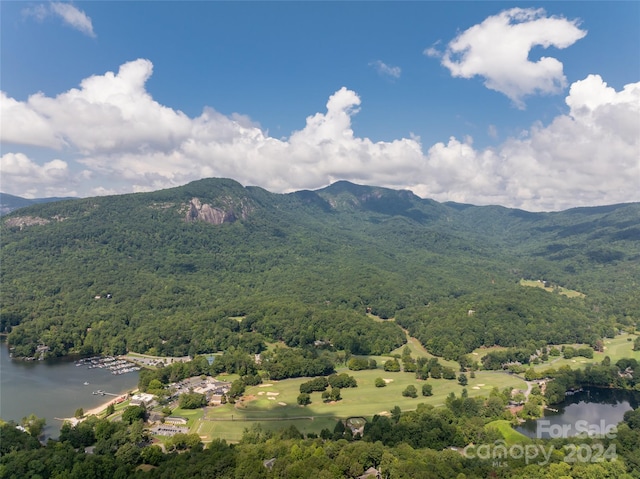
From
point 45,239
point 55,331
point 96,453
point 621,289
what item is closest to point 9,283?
point 45,239

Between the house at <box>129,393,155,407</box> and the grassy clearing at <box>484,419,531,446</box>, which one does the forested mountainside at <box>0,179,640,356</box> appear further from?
the grassy clearing at <box>484,419,531,446</box>

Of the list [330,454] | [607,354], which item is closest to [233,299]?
[330,454]

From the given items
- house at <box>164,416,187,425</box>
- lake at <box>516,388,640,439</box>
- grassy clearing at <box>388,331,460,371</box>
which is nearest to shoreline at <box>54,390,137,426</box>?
house at <box>164,416,187,425</box>

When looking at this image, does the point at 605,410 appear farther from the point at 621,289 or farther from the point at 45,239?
the point at 45,239

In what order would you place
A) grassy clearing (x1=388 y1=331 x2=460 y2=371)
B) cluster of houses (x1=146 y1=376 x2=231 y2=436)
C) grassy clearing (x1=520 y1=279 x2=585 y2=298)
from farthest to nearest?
grassy clearing (x1=520 y1=279 x2=585 y2=298), grassy clearing (x1=388 y1=331 x2=460 y2=371), cluster of houses (x1=146 y1=376 x2=231 y2=436)

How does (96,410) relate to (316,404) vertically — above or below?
above

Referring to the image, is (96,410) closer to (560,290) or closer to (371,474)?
(371,474)

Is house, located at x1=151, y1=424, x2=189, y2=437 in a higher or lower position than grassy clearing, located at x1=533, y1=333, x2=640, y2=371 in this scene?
higher
